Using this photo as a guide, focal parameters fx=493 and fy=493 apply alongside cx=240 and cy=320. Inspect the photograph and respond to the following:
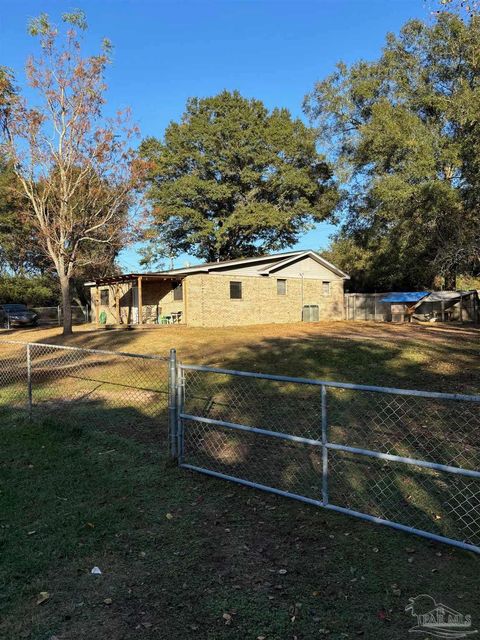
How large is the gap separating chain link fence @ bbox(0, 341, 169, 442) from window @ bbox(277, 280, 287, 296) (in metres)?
16.2

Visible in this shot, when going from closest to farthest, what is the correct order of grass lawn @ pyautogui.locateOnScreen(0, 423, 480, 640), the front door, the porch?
grass lawn @ pyautogui.locateOnScreen(0, 423, 480, 640) → the porch → the front door

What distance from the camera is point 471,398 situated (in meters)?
3.05

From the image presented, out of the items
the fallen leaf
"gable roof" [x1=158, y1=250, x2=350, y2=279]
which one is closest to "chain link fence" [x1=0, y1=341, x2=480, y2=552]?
the fallen leaf

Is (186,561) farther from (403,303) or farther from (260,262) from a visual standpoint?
(403,303)

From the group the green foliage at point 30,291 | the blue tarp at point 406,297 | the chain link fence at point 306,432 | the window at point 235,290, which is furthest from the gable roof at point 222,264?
the green foliage at point 30,291

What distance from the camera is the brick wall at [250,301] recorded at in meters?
24.5

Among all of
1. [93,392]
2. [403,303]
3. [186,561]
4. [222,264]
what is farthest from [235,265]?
[186,561]

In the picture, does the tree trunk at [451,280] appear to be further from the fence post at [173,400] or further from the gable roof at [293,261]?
the fence post at [173,400]

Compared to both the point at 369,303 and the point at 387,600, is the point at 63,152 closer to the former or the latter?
the point at 387,600

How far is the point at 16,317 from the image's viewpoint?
1141 inches

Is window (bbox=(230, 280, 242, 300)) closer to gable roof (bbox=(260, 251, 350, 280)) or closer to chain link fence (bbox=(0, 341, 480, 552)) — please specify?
gable roof (bbox=(260, 251, 350, 280))

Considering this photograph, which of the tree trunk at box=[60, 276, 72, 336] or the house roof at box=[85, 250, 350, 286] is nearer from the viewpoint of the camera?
the tree trunk at box=[60, 276, 72, 336]

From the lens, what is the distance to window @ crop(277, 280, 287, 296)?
28.1m

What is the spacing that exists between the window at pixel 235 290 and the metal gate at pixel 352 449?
17758mm
